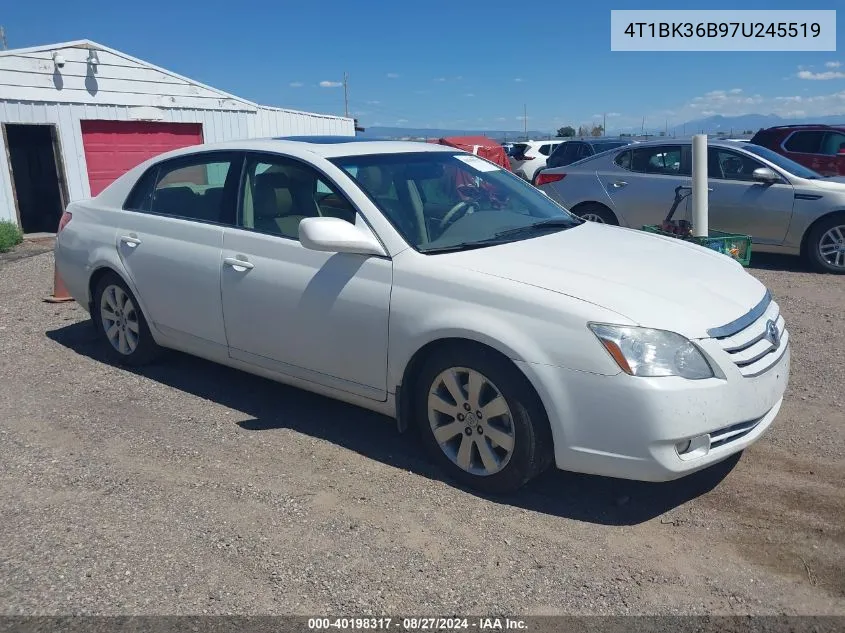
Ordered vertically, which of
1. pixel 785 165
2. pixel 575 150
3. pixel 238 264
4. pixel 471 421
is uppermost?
pixel 575 150

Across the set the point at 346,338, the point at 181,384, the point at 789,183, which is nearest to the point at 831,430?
the point at 346,338

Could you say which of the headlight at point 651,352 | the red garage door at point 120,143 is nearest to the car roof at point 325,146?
the headlight at point 651,352

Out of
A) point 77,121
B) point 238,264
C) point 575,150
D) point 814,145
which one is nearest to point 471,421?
point 238,264

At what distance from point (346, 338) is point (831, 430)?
2.83m

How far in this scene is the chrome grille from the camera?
11.1 ft

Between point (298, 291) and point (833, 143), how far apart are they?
1265cm

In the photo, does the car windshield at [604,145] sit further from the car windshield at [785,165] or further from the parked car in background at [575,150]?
the car windshield at [785,165]

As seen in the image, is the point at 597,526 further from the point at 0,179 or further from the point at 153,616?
the point at 0,179

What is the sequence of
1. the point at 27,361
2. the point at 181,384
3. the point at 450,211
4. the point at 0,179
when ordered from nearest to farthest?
the point at 450,211 → the point at 181,384 → the point at 27,361 → the point at 0,179

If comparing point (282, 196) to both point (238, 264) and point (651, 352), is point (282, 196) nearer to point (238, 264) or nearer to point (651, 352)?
point (238, 264)

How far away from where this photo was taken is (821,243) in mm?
8891

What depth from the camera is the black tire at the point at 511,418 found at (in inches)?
136

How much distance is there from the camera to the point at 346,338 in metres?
4.03

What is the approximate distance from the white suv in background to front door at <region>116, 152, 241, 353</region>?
64.6 ft
